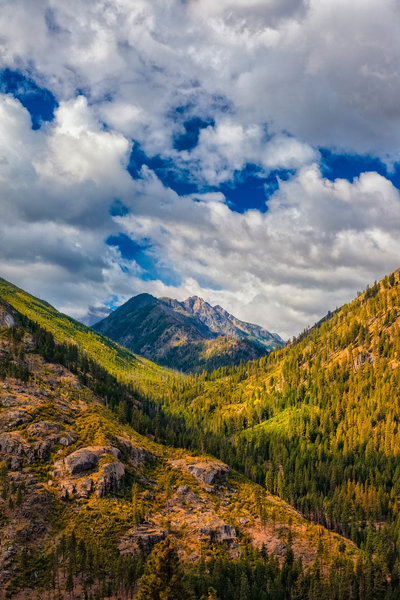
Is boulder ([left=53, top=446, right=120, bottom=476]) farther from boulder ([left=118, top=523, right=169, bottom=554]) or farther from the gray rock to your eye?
boulder ([left=118, top=523, right=169, bottom=554])

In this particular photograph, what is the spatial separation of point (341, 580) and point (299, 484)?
8563cm

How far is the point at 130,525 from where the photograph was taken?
416ft

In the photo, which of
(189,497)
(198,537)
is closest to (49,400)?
(189,497)

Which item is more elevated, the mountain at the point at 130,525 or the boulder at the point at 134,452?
the boulder at the point at 134,452

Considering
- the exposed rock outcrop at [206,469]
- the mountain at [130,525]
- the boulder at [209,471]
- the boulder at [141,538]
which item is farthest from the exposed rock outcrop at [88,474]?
the boulder at [209,471]

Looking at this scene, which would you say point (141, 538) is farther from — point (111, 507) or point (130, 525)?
point (111, 507)

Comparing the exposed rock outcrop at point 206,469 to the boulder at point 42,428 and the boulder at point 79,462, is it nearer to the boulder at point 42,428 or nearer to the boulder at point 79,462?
the boulder at point 79,462

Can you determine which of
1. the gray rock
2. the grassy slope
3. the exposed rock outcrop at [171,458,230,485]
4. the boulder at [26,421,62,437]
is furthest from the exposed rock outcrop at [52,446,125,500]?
the exposed rock outcrop at [171,458,230,485]

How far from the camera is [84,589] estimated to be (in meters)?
97.5

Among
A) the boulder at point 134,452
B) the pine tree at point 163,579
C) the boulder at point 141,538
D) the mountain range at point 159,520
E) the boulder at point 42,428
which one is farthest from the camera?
the boulder at point 134,452

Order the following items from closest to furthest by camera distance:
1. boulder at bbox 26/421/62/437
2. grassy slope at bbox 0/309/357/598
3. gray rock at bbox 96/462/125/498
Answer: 1. grassy slope at bbox 0/309/357/598
2. gray rock at bbox 96/462/125/498
3. boulder at bbox 26/421/62/437

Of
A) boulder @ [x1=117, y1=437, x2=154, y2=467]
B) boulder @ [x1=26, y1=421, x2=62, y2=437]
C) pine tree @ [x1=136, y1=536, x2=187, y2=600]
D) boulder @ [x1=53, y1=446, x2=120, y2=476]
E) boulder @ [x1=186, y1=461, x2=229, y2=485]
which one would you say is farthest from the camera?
boulder @ [x1=186, y1=461, x2=229, y2=485]

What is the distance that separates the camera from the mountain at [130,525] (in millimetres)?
101875

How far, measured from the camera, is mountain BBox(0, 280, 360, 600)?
334 ft
